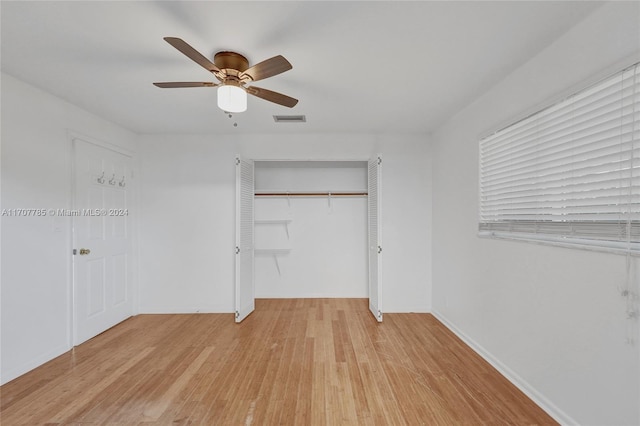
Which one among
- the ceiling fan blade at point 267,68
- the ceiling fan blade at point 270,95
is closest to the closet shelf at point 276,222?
the ceiling fan blade at point 270,95

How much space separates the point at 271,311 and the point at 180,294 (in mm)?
1307

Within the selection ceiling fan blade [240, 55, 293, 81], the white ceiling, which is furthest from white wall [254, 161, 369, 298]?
ceiling fan blade [240, 55, 293, 81]

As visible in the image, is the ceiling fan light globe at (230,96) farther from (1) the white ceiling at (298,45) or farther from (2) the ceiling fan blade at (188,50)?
(1) the white ceiling at (298,45)

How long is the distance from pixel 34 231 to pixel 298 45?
285 centimetres

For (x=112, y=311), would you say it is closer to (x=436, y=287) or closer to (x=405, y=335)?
(x=405, y=335)

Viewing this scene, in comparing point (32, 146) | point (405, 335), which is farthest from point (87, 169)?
point (405, 335)

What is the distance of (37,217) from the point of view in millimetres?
2467

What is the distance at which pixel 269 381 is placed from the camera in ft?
7.25

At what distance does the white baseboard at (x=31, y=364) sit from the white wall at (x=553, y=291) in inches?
162

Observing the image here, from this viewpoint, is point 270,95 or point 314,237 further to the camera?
point 314,237

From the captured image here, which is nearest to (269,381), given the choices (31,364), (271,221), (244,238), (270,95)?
(244,238)

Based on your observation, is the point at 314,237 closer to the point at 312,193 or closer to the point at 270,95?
the point at 312,193

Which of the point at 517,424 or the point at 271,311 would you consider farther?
the point at 271,311

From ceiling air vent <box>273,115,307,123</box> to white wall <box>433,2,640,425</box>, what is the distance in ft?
5.92
